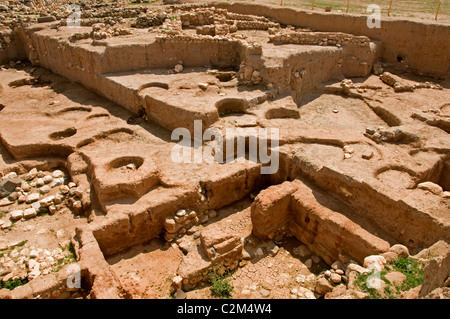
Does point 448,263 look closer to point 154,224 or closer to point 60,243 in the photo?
point 154,224

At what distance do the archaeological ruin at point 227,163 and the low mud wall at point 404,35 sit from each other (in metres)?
0.05

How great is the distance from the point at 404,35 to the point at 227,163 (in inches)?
338

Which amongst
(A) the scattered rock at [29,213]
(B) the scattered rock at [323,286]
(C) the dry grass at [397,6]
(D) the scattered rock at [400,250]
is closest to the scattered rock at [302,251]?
A: (B) the scattered rock at [323,286]

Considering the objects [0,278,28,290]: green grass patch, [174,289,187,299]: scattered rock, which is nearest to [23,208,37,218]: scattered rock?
[0,278,28,290]: green grass patch

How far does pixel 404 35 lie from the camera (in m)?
11.9

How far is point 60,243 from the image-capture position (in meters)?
6.33

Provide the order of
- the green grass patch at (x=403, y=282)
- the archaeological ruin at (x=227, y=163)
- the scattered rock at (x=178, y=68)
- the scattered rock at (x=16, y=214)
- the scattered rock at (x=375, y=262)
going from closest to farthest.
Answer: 1. the green grass patch at (x=403, y=282)
2. the scattered rock at (x=375, y=262)
3. the archaeological ruin at (x=227, y=163)
4. the scattered rock at (x=16, y=214)
5. the scattered rock at (x=178, y=68)

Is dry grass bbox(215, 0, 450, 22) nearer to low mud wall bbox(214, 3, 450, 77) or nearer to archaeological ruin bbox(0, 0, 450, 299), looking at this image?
low mud wall bbox(214, 3, 450, 77)

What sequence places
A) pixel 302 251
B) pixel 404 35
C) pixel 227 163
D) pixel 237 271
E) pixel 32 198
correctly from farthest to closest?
pixel 404 35 → pixel 227 163 → pixel 32 198 → pixel 302 251 → pixel 237 271

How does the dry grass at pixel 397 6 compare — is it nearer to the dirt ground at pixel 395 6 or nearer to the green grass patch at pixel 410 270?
the dirt ground at pixel 395 6

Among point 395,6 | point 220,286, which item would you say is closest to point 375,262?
point 220,286

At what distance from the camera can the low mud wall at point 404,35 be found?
11305mm

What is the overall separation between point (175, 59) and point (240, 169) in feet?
18.0

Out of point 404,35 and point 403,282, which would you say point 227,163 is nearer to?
point 403,282
